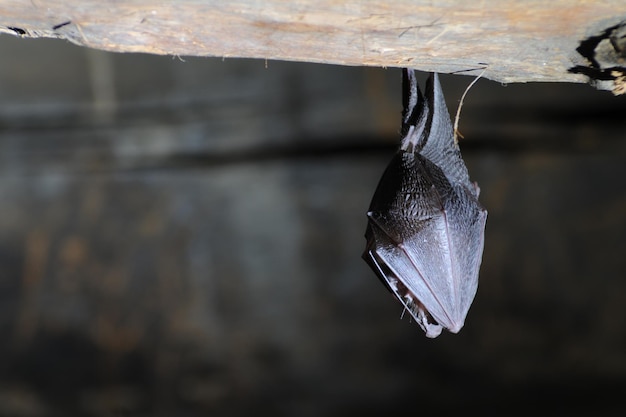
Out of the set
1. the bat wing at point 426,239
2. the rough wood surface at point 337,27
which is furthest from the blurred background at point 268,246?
the rough wood surface at point 337,27

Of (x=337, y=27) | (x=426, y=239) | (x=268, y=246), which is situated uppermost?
(x=337, y=27)

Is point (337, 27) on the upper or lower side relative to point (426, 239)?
upper

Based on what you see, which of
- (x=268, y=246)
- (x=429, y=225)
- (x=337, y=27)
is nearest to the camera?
(x=337, y=27)

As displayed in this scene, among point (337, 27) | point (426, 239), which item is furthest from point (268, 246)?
point (337, 27)

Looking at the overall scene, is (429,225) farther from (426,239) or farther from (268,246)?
(268,246)

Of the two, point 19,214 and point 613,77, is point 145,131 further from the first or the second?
point 613,77
